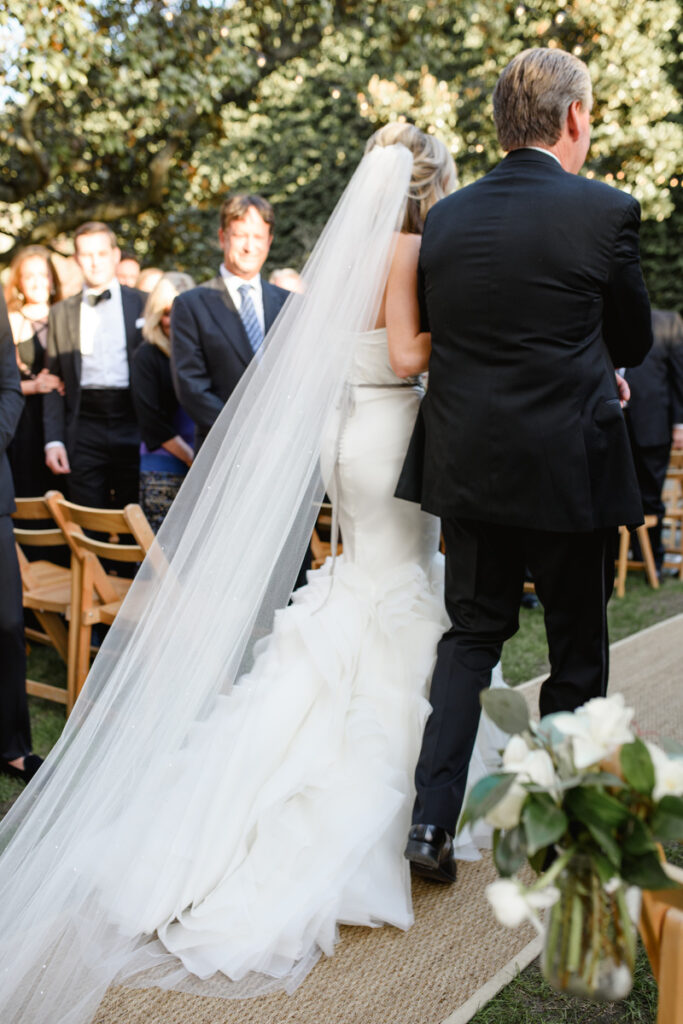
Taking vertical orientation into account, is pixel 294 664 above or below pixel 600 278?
below

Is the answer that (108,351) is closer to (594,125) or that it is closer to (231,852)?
(231,852)

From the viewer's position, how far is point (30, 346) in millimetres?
5020

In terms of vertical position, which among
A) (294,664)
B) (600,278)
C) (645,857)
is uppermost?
(600,278)

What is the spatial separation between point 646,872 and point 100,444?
4029 mm

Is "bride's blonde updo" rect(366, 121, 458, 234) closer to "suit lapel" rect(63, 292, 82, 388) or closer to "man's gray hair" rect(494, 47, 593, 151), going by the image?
"man's gray hair" rect(494, 47, 593, 151)

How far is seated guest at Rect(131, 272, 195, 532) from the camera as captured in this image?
4328mm

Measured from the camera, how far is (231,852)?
2.26 meters

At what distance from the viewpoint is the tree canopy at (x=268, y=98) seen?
7.35 metres

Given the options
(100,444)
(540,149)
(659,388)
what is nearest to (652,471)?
(659,388)

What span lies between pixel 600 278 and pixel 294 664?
4.35 ft

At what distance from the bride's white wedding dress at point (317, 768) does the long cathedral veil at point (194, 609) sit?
7cm

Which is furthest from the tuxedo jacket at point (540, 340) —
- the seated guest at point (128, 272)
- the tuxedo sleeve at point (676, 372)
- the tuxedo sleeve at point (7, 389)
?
the seated guest at point (128, 272)

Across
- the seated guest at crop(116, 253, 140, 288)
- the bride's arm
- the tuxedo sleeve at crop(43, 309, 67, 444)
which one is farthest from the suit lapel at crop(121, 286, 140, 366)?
the bride's arm

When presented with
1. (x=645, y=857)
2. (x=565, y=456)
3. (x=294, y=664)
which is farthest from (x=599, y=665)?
(x=645, y=857)
